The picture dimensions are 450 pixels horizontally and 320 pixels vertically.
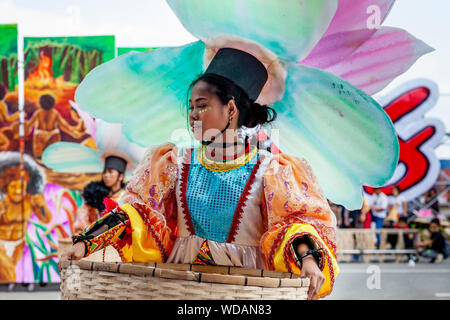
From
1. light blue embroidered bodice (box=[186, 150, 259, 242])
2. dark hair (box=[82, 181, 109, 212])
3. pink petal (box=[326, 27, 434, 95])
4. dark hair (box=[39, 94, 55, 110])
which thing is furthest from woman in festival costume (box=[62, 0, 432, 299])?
dark hair (box=[39, 94, 55, 110])

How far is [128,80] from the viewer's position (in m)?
1.93

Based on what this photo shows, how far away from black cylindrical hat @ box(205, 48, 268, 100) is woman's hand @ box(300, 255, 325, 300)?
591 mm

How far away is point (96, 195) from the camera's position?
4039mm

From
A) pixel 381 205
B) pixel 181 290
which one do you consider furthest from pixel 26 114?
pixel 381 205

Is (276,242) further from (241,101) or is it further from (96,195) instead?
(96,195)

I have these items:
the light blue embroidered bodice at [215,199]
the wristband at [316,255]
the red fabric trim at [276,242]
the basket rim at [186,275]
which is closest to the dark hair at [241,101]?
the light blue embroidered bodice at [215,199]

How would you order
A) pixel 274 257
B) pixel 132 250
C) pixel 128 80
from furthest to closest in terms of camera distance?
pixel 128 80 < pixel 132 250 < pixel 274 257

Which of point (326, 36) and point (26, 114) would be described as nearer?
point (326, 36)

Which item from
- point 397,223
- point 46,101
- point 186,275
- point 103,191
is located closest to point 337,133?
point 186,275

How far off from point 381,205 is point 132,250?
20.7 ft

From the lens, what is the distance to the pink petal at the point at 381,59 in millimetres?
1746
